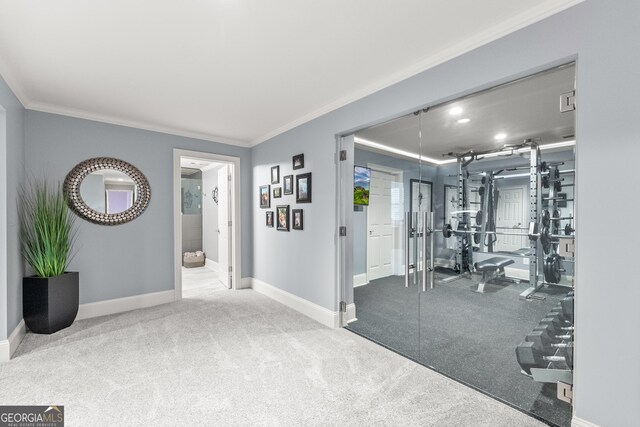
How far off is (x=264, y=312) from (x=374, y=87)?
113 inches

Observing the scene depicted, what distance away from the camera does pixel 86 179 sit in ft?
11.2

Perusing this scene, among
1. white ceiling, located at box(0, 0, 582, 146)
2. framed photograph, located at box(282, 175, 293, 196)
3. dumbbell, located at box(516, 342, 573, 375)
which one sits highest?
white ceiling, located at box(0, 0, 582, 146)

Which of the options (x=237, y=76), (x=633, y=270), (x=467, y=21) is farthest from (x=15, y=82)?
(x=633, y=270)

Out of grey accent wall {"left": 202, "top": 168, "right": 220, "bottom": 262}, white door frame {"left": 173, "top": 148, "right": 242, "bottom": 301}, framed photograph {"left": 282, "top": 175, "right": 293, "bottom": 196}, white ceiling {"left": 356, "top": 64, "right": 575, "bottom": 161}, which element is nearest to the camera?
white ceiling {"left": 356, "top": 64, "right": 575, "bottom": 161}

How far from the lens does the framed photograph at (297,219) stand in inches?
142

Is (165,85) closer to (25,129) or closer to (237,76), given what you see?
(237,76)

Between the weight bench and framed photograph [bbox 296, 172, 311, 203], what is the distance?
194cm

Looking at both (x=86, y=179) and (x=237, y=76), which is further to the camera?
(x=86, y=179)

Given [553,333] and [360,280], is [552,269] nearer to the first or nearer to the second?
[553,333]

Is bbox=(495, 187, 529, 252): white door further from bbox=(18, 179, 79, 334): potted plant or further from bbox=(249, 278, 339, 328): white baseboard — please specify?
bbox=(18, 179, 79, 334): potted plant

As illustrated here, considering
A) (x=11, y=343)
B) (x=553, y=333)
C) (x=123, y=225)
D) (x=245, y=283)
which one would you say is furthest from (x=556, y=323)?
(x=123, y=225)

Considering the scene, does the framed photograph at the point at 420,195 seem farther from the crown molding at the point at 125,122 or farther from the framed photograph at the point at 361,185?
the crown molding at the point at 125,122

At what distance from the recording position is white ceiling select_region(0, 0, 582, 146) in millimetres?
1661

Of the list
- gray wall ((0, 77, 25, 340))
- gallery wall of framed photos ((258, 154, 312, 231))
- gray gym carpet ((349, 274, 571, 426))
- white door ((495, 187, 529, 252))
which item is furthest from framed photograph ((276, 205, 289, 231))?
gray wall ((0, 77, 25, 340))
